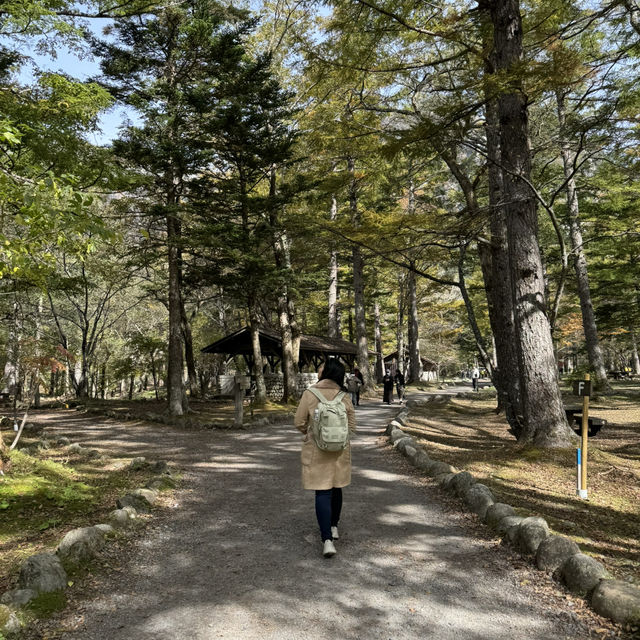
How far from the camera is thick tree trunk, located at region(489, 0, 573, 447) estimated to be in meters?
7.16

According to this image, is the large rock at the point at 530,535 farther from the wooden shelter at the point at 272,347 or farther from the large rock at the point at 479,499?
the wooden shelter at the point at 272,347

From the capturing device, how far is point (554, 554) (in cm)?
335

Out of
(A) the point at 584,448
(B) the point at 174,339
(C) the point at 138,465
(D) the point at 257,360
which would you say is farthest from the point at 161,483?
(D) the point at 257,360

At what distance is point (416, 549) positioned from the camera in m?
3.94

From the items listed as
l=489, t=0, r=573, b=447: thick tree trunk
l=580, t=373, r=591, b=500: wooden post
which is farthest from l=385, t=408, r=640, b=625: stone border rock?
l=489, t=0, r=573, b=447: thick tree trunk

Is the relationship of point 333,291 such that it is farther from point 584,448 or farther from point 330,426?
point 330,426

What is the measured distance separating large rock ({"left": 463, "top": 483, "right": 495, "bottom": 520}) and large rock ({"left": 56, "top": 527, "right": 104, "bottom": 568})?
366 centimetres

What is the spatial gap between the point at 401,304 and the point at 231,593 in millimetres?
32403

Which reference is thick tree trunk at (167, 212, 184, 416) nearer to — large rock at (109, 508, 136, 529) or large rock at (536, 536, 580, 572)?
large rock at (109, 508, 136, 529)

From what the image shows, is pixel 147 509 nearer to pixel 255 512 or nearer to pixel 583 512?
pixel 255 512

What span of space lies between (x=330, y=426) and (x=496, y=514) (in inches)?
78.5

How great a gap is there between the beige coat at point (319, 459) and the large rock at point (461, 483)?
206 centimetres

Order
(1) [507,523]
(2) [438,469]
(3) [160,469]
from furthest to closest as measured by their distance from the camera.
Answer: (3) [160,469], (2) [438,469], (1) [507,523]

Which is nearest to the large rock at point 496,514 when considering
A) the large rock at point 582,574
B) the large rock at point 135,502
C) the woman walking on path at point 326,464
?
the large rock at point 582,574
